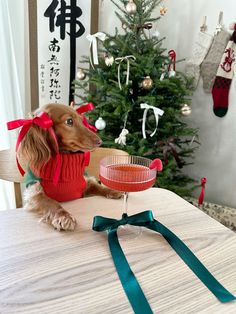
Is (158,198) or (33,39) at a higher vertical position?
(33,39)

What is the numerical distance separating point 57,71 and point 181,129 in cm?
95

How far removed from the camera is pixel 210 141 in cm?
223

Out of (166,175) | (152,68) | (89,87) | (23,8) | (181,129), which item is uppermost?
(23,8)

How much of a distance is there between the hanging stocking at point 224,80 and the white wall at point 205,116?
51 mm

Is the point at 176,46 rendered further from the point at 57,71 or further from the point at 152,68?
the point at 57,71

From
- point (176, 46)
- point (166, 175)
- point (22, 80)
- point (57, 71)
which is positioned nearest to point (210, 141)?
point (166, 175)

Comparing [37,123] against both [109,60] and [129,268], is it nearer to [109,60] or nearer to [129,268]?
[129,268]

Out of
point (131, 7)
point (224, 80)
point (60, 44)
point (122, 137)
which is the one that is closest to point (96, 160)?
point (122, 137)

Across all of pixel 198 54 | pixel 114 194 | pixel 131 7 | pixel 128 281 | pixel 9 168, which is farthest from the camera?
pixel 198 54

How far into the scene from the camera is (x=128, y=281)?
61cm

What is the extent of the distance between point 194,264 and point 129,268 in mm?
158

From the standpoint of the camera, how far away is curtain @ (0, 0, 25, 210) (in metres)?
1.75

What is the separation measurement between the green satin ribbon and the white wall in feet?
5.01

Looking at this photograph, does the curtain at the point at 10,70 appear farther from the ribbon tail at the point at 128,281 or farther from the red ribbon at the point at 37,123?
the ribbon tail at the point at 128,281
